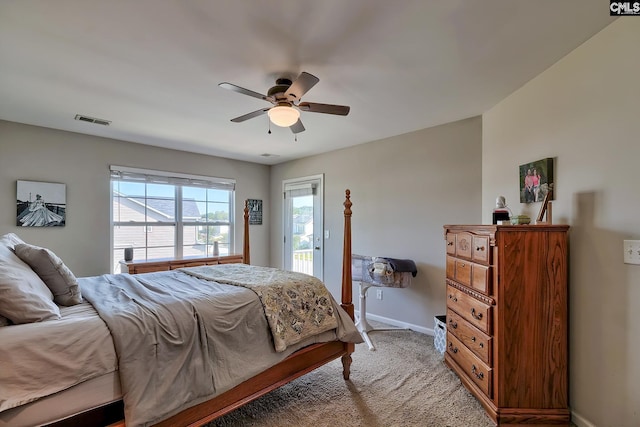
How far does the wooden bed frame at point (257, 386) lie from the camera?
143cm

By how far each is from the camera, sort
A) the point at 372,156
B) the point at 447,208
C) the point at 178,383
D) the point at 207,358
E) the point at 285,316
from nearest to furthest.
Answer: the point at 178,383 < the point at 207,358 < the point at 285,316 < the point at 447,208 < the point at 372,156

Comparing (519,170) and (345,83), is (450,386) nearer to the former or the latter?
(519,170)

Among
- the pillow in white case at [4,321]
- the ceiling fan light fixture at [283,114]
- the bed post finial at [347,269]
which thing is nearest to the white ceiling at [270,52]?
the ceiling fan light fixture at [283,114]

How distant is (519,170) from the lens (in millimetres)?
2498

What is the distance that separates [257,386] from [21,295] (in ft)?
4.47

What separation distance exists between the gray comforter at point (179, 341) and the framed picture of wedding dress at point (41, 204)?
6.32 ft

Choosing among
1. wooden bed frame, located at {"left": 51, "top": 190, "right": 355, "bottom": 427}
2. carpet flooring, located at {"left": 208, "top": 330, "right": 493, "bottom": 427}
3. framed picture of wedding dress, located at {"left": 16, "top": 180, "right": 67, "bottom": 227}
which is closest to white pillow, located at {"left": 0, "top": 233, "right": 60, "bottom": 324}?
wooden bed frame, located at {"left": 51, "top": 190, "right": 355, "bottom": 427}

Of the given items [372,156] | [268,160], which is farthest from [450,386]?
[268,160]

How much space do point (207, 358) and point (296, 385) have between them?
1.05 m

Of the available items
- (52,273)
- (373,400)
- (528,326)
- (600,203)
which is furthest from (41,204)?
(600,203)

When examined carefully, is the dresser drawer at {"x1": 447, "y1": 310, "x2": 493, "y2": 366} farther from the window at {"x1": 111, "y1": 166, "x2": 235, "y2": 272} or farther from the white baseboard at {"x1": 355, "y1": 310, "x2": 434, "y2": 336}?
the window at {"x1": 111, "y1": 166, "x2": 235, "y2": 272}

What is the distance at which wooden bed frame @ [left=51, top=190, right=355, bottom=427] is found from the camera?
1.43 metres

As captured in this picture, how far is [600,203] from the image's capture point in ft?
5.92

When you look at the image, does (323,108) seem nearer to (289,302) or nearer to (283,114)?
(283,114)
